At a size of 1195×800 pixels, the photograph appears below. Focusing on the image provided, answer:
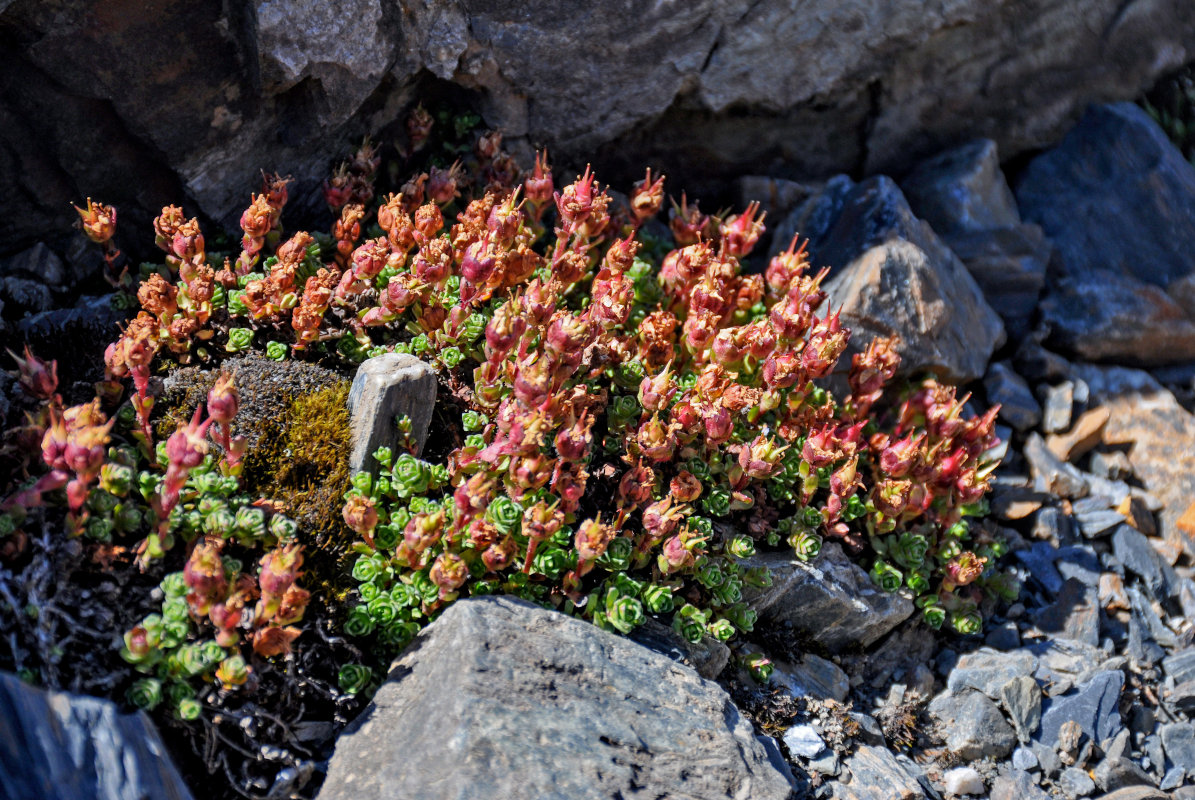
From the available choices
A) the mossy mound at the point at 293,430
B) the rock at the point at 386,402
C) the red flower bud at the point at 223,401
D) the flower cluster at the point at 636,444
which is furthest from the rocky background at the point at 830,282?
the red flower bud at the point at 223,401

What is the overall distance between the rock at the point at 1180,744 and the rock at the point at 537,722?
2128 millimetres

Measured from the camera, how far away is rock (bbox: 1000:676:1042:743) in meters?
3.98

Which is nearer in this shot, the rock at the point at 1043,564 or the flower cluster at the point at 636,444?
the flower cluster at the point at 636,444

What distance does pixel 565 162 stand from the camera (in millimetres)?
5387

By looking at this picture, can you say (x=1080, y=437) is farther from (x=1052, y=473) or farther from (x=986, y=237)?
(x=986, y=237)

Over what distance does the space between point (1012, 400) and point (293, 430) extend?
391cm

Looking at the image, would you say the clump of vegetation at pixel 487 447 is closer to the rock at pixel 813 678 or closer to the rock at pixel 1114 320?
the rock at pixel 813 678

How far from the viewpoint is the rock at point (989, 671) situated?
4.10 meters

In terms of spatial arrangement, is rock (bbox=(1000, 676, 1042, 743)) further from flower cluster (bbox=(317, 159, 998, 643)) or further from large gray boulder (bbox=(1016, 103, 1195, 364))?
large gray boulder (bbox=(1016, 103, 1195, 364))

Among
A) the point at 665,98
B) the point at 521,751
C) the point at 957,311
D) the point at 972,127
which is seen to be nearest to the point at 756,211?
the point at 665,98

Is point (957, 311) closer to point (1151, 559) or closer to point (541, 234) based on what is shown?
point (1151, 559)

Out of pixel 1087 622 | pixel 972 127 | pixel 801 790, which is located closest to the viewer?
pixel 801 790

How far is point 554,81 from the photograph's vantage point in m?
5.04

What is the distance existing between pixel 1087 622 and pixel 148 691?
4167 mm
